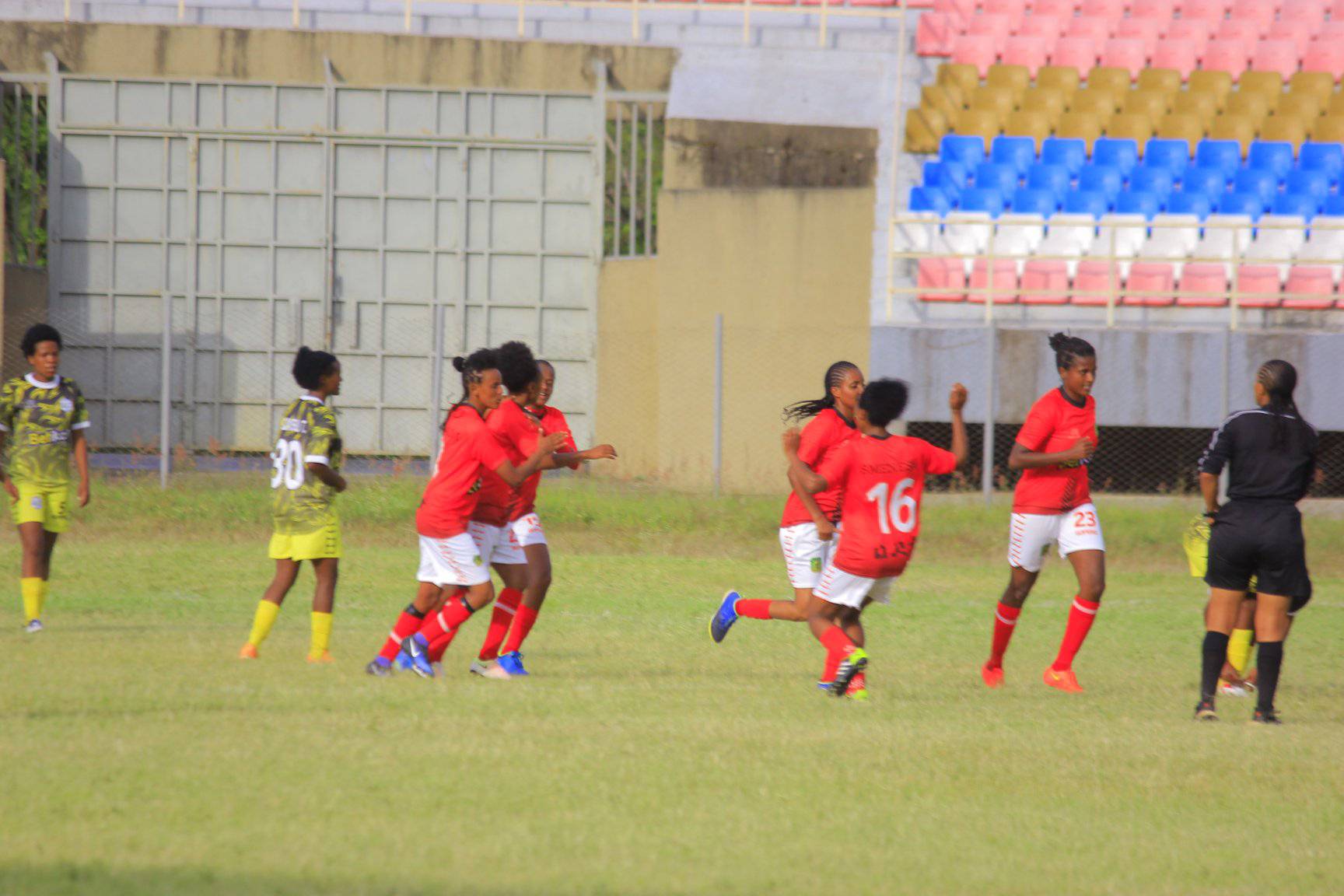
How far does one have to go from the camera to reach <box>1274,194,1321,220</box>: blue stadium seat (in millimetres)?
19672

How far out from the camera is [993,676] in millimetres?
8539

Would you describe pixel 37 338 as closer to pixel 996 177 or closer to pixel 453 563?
pixel 453 563

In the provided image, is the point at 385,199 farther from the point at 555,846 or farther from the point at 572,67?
the point at 555,846

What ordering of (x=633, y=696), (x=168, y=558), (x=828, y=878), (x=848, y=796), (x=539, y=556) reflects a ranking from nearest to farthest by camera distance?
(x=828, y=878) < (x=848, y=796) < (x=633, y=696) < (x=539, y=556) < (x=168, y=558)

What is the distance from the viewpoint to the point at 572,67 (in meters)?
21.5

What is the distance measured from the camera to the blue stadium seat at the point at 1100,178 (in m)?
20.2

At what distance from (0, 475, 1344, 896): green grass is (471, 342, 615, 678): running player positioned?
345 millimetres

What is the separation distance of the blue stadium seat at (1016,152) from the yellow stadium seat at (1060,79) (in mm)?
1849

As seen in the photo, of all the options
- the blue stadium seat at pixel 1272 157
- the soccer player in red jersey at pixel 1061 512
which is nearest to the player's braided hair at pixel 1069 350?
the soccer player in red jersey at pixel 1061 512

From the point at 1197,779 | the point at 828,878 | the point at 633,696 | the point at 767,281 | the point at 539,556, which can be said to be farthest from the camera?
the point at 767,281

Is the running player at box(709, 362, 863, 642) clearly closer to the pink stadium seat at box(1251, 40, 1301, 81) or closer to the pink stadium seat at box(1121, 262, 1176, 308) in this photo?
the pink stadium seat at box(1121, 262, 1176, 308)

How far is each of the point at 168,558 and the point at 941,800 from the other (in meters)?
10.3

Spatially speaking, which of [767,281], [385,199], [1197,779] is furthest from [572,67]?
[1197,779]

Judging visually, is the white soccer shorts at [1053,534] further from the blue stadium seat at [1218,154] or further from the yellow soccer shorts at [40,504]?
the blue stadium seat at [1218,154]
